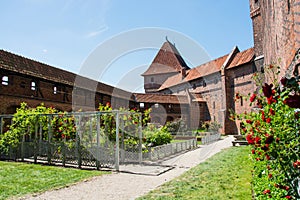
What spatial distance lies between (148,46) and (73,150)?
10.8 metres

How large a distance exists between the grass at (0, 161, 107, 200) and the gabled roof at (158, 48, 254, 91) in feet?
90.0

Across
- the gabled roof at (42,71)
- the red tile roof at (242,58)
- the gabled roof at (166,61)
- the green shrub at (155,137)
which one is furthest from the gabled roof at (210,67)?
the green shrub at (155,137)

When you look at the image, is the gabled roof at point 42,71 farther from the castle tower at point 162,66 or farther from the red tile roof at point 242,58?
the castle tower at point 162,66

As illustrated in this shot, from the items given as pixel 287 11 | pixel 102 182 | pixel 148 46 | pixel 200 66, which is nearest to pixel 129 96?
pixel 148 46

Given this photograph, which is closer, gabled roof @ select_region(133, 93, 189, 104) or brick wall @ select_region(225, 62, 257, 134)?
brick wall @ select_region(225, 62, 257, 134)

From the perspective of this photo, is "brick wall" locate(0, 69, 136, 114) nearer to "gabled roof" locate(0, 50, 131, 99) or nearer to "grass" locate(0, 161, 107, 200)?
"gabled roof" locate(0, 50, 131, 99)

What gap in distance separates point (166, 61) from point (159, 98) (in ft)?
57.5

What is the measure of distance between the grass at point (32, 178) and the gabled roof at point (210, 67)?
2742 cm

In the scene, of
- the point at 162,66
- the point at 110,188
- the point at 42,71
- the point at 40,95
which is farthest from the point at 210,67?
the point at 110,188

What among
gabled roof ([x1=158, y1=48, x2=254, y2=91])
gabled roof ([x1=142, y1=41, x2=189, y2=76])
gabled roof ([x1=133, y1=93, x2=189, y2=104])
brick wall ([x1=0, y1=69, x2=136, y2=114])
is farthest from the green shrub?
gabled roof ([x1=142, y1=41, x2=189, y2=76])

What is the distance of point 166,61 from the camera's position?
5166cm

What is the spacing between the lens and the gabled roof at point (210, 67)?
3117 cm

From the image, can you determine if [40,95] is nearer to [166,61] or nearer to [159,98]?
[159,98]

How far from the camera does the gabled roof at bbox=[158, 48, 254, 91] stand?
31.2 metres
